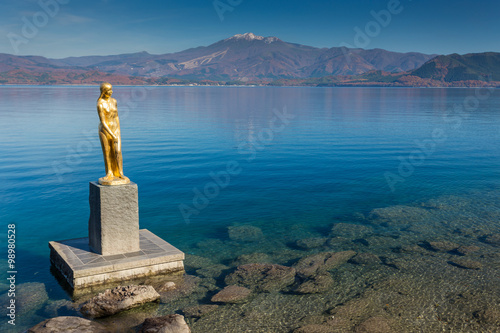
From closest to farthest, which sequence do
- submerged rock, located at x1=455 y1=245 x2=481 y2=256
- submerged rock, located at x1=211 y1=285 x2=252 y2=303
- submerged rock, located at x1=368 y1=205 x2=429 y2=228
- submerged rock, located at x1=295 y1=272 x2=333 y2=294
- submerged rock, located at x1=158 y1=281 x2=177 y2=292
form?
1. submerged rock, located at x1=211 y1=285 x2=252 y2=303
2. submerged rock, located at x1=158 y1=281 x2=177 y2=292
3. submerged rock, located at x1=295 y1=272 x2=333 y2=294
4. submerged rock, located at x1=455 y1=245 x2=481 y2=256
5. submerged rock, located at x1=368 y1=205 x2=429 y2=228

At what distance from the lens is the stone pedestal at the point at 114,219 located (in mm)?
12086

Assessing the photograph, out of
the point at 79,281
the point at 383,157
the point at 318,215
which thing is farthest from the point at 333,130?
the point at 79,281

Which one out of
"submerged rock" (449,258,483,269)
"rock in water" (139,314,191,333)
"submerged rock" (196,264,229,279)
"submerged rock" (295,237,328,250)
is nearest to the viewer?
"rock in water" (139,314,191,333)

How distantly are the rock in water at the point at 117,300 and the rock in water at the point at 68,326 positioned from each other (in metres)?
0.85

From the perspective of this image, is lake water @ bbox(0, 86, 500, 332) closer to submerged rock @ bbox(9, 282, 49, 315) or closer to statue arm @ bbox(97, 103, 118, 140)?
submerged rock @ bbox(9, 282, 49, 315)

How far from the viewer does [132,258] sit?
482 inches

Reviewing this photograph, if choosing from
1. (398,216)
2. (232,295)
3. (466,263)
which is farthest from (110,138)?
(398,216)

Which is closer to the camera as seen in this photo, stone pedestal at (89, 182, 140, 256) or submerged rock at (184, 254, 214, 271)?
stone pedestal at (89, 182, 140, 256)

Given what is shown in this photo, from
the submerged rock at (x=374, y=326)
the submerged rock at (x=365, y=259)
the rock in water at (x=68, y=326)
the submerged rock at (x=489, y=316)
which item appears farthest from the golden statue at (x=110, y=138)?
the submerged rock at (x=489, y=316)

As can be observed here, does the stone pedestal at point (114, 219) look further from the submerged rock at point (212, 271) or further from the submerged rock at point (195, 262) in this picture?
the submerged rock at point (212, 271)

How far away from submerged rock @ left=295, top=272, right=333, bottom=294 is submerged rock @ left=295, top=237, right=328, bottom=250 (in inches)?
107

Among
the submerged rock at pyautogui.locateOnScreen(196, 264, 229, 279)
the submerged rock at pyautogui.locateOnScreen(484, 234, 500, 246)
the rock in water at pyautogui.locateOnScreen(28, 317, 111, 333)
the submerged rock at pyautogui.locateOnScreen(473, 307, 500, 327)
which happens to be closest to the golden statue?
the submerged rock at pyautogui.locateOnScreen(196, 264, 229, 279)

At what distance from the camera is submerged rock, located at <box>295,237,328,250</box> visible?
15.9 metres

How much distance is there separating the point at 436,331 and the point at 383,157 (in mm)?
25189
